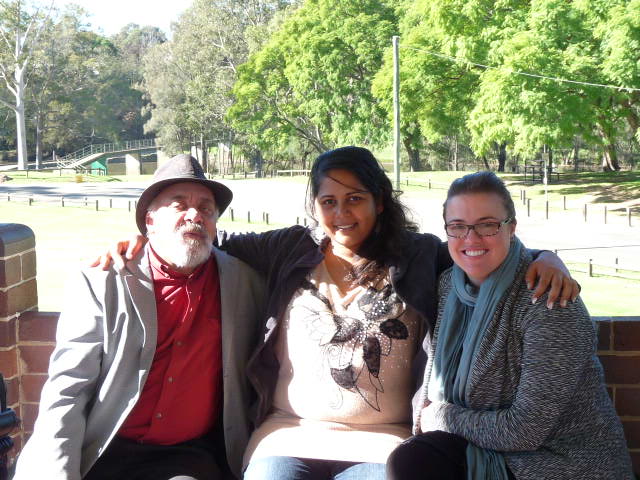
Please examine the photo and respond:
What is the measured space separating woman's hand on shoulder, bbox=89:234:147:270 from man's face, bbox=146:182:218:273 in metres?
0.06

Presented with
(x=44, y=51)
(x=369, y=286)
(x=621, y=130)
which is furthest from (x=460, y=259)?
(x=44, y=51)

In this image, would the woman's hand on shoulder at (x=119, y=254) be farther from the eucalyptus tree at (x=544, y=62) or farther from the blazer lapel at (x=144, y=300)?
the eucalyptus tree at (x=544, y=62)

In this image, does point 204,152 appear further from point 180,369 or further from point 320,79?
point 180,369

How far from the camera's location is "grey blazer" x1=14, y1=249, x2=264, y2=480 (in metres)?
2.08

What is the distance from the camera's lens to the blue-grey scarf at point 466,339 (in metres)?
1.89

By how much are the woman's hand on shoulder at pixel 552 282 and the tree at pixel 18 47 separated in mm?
40805

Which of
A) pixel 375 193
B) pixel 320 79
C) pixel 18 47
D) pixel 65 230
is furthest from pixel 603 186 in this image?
pixel 18 47

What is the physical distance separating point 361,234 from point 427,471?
81 cm

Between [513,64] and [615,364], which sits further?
[513,64]

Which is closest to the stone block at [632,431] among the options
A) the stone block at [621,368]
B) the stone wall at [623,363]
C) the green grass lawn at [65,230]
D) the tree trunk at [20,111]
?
the stone wall at [623,363]

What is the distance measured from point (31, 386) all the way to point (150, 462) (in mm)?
830

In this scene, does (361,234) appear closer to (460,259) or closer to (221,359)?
(460,259)

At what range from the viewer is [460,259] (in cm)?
203

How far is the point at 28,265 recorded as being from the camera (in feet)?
9.00
